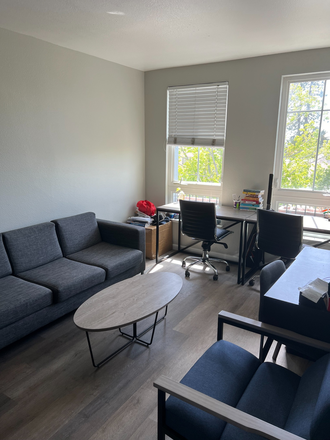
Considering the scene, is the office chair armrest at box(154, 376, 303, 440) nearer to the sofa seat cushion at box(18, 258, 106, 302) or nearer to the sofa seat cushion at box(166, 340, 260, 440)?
the sofa seat cushion at box(166, 340, 260, 440)

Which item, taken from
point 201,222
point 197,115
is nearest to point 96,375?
point 201,222

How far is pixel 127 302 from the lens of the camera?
2342 millimetres

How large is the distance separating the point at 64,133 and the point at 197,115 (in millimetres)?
1841

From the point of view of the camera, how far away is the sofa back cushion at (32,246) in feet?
9.59

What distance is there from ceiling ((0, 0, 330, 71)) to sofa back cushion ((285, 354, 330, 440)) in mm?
2383

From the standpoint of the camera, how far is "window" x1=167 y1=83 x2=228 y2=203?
166 inches

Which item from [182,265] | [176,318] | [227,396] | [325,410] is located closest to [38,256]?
[176,318]

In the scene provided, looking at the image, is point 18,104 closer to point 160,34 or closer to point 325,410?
point 160,34

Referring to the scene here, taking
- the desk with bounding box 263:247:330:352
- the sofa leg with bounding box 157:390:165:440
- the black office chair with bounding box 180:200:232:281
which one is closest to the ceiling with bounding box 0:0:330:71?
the black office chair with bounding box 180:200:232:281

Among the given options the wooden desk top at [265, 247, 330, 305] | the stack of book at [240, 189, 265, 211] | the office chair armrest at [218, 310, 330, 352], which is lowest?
the office chair armrest at [218, 310, 330, 352]

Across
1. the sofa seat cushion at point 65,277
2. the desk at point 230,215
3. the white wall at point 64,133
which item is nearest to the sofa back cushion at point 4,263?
the sofa seat cushion at point 65,277

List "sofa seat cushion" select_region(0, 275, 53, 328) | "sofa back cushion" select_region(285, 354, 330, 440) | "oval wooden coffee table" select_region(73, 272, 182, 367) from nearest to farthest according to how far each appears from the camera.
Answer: "sofa back cushion" select_region(285, 354, 330, 440) < "oval wooden coffee table" select_region(73, 272, 182, 367) < "sofa seat cushion" select_region(0, 275, 53, 328)

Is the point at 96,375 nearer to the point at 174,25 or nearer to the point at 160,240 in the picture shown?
the point at 160,240

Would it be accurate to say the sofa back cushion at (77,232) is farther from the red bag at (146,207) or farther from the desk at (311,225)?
the desk at (311,225)
